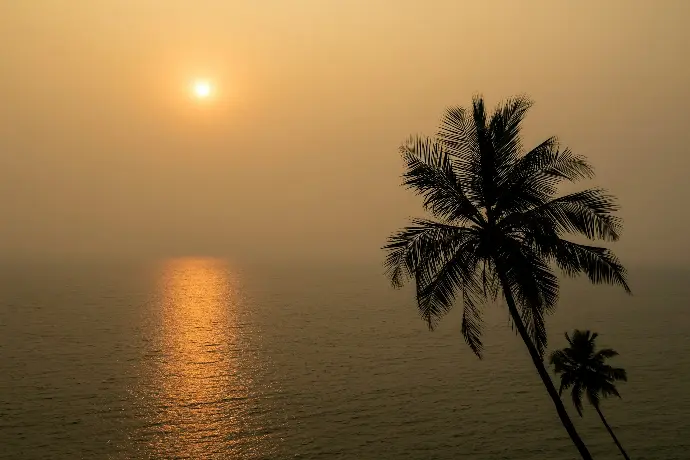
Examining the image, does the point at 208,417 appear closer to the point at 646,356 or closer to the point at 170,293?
the point at 646,356

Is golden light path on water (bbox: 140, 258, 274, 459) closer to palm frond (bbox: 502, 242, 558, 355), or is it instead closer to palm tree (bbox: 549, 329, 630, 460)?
palm tree (bbox: 549, 329, 630, 460)

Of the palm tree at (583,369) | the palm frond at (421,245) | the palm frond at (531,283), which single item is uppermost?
the palm frond at (421,245)

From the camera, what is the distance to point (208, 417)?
47.8m

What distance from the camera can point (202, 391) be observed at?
185ft

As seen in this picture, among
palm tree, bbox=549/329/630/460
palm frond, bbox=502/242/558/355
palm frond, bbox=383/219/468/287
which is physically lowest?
palm tree, bbox=549/329/630/460

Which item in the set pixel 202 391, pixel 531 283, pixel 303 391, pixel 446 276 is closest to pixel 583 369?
pixel 531 283

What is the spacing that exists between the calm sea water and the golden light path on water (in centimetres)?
23

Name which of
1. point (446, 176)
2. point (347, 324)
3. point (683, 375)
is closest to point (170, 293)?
point (347, 324)

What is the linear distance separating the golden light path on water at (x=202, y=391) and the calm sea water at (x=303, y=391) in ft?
0.75

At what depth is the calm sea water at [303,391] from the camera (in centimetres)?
4169

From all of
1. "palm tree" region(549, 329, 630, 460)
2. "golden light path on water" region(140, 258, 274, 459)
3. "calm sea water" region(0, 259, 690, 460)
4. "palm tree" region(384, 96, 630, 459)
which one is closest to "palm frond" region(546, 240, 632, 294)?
"palm tree" region(384, 96, 630, 459)

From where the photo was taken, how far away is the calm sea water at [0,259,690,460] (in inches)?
1641

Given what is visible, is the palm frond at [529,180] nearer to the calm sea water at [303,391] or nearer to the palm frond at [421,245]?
the palm frond at [421,245]

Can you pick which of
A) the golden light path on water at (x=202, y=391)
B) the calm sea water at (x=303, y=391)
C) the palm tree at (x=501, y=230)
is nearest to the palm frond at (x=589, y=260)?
the palm tree at (x=501, y=230)
